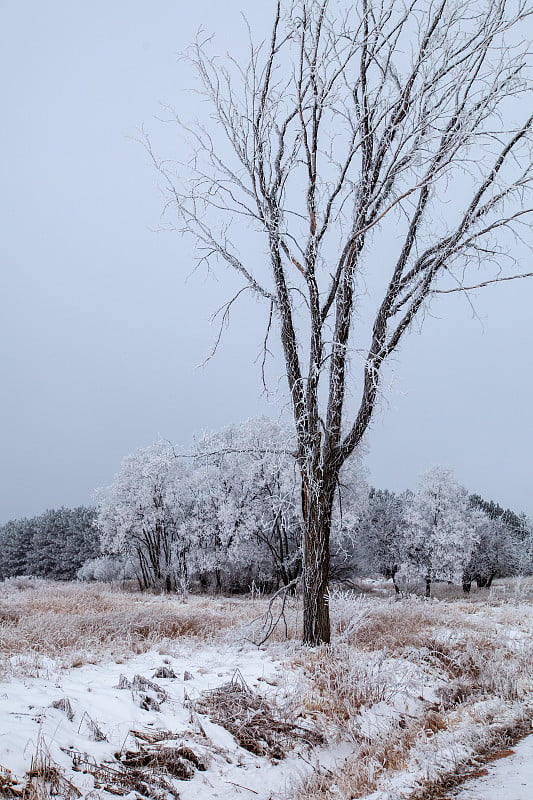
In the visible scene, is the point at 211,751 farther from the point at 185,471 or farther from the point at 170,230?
the point at 185,471

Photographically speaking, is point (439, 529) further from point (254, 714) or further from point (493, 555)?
point (254, 714)

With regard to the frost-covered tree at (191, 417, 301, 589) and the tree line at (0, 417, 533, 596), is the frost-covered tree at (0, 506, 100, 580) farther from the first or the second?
the frost-covered tree at (191, 417, 301, 589)

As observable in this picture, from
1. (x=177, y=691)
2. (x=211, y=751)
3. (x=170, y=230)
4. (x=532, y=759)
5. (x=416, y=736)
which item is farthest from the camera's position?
(x=170, y=230)

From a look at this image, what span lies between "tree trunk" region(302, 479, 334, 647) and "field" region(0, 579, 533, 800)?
34cm

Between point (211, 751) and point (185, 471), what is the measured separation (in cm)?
3461

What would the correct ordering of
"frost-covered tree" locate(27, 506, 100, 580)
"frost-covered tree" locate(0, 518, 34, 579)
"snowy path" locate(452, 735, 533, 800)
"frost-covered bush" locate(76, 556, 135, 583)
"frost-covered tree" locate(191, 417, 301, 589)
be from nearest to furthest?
"snowy path" locate(452, 735, 533, 800)
"frost-covered tree" locate(191, 417, 301, 589)
"frost-covered bush" locate(76, 556, 135, 583)
"frost-covered tree" locate(27, 506, 100, 580)
"frost-covered tree" locate(0, 518, 34, 579)

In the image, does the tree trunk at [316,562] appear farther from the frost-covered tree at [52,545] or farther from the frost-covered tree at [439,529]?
the frost-covered tree at [52,545]

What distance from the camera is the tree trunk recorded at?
24.7 feet

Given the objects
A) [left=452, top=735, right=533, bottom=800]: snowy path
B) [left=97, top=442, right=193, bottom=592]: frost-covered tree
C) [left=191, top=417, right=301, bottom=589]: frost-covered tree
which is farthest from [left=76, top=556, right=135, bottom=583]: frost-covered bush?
[left=452, top=735, right=533, bottom=800]: snowy path

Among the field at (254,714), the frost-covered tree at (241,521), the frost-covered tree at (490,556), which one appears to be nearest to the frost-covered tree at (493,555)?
the frost-covered tree at (490,556)

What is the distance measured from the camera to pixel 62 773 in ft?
11.0

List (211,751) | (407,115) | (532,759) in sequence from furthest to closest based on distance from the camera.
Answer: (407,115), (211,751), (532,759)

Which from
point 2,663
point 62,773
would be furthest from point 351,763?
point 2,663

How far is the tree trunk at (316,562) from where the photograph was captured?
7520 mm
